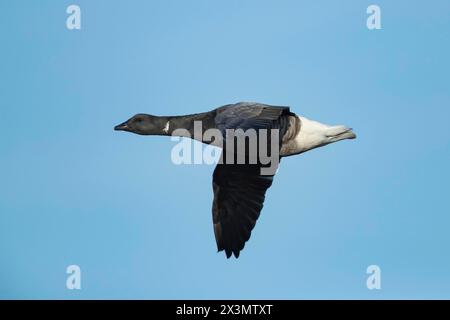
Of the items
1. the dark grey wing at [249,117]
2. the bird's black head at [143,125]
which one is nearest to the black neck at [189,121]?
the bird's black head at [143,125]

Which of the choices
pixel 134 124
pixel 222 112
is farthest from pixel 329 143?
pixel 134 124

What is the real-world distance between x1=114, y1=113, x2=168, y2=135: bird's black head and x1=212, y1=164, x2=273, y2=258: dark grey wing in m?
1.27

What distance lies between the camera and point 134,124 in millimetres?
22016

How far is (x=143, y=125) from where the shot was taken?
72.2 feet

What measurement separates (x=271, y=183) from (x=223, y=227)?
116cm

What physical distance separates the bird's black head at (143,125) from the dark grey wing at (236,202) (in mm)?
1273

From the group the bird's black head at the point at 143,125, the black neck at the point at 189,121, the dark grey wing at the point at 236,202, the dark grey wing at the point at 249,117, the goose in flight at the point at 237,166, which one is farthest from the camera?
the bird's black head at the point at 143,125

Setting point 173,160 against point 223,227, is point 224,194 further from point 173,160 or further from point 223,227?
point 173,160

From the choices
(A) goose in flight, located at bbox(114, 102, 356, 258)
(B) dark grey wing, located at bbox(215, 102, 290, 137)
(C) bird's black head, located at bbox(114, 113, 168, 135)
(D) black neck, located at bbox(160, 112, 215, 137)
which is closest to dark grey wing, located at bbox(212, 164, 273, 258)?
(A) goose in flight, located at bbox(114, 102, 356, 258)

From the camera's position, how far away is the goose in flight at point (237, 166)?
68.6 feet

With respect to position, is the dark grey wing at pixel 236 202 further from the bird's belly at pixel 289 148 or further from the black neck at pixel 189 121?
the black neck at pixel 189 121

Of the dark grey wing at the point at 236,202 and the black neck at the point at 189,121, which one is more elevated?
the black neck at the point at 189,121

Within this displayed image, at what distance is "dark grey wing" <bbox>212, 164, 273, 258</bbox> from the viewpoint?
21750mm

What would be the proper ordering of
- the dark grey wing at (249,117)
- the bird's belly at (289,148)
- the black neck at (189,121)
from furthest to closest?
the black neck at (189,121), the bird's belly at (289,148), the dark grey wing at (249,117)
